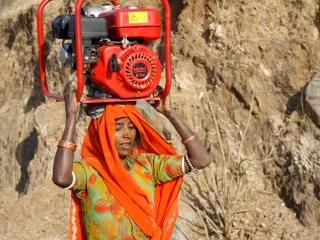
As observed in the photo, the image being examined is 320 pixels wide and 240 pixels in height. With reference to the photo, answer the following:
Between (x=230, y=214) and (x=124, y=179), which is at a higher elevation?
(x=124, y=179)

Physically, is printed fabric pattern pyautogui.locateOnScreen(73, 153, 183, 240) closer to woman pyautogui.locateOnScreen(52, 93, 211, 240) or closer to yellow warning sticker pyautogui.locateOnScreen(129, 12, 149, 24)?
woman pyautogui.locateOnScreen(52, 93, 211, 240)

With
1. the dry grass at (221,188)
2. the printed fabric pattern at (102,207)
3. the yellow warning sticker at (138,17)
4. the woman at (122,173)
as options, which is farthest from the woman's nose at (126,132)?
the dry grass at (221,188)

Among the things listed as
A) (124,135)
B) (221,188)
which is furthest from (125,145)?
(221,188)

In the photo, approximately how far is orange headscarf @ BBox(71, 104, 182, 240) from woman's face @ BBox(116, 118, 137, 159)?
1.0 inches

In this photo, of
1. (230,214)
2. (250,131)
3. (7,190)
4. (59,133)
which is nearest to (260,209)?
(230,214)

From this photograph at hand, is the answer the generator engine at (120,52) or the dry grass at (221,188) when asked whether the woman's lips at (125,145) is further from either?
the dry grass at (221,188)

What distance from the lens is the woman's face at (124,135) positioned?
2.62m

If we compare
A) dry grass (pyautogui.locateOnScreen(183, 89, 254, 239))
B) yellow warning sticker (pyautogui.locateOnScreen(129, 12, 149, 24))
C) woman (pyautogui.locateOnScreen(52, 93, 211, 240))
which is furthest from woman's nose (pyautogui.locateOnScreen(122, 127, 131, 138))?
dry grass (pyautogui.locateOnScreen(183, 89, 254, 239))

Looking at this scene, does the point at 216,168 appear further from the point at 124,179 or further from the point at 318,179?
the point at 124,179

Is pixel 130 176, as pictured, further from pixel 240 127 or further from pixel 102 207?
pixel 240 127

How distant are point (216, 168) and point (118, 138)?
239 cm

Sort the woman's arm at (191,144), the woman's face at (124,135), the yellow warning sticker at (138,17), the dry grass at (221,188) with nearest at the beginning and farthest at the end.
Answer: the yellow warning sticker at (138,17), the woman's face at (124,135), the woman's arm at (191,144), the dry grass at (221,188)

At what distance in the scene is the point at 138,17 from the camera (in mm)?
2471

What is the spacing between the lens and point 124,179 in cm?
261
